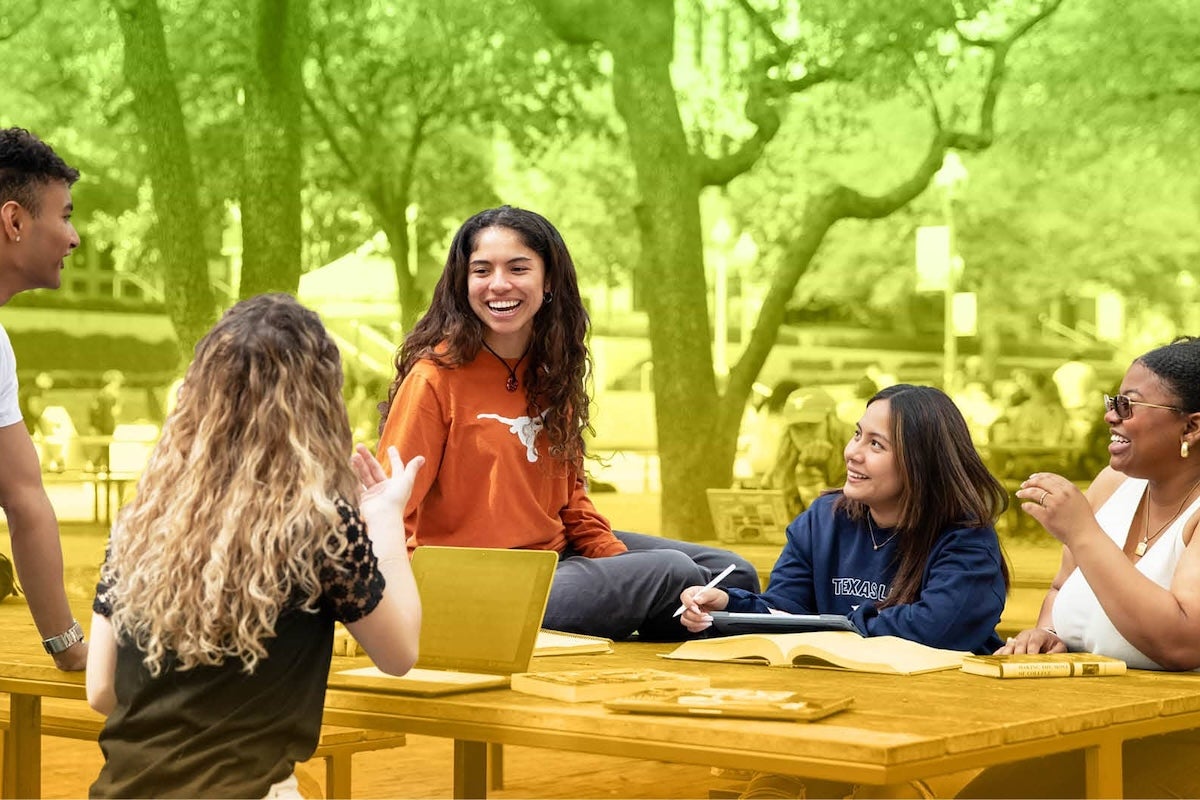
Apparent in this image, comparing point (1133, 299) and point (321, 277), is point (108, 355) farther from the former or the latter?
point (1133, 299)

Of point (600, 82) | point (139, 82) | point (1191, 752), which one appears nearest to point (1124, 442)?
point (1191, 752)

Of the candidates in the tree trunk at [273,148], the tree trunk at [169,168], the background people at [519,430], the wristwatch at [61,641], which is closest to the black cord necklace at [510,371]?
the background people at [519,430]

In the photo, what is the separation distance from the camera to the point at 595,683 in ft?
7.89

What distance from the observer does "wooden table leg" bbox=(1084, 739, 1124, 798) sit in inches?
92.7

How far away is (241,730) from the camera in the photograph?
6.70 ft

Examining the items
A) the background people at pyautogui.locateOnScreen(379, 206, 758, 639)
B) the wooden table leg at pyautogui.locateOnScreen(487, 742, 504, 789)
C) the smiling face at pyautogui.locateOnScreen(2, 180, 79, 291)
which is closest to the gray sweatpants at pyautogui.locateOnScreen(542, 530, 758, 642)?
the background people at pyautogui.locateOnScreen(379, 206, 758, 639)

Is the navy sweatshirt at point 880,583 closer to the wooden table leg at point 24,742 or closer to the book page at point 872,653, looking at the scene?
the book page at point 872,653

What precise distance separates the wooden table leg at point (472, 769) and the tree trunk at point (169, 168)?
8333 millimetres

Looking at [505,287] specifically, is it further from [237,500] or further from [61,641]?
[237,500]

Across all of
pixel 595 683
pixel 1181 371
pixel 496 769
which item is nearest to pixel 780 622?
pixel 595 683

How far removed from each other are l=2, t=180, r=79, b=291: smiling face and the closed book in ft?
3.84

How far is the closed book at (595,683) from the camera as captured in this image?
2348mm

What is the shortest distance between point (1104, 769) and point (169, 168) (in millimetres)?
9409

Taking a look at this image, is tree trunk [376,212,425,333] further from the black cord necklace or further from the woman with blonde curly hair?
the woman with blonde curly hair
